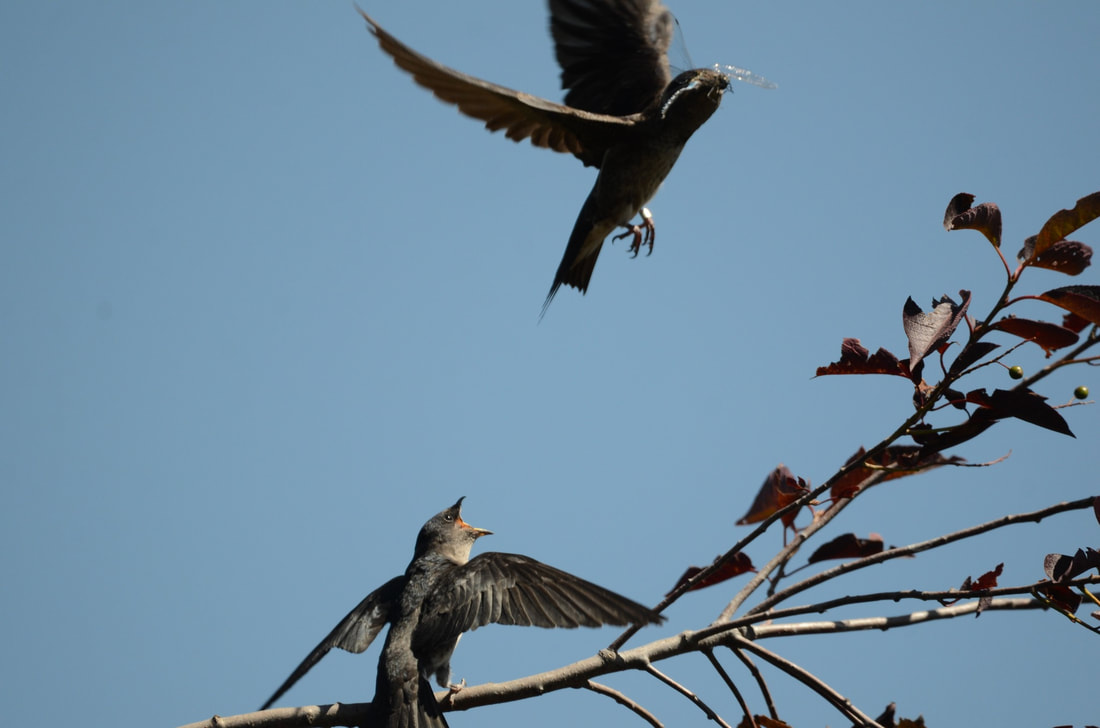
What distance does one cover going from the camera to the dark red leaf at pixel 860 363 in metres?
2.65

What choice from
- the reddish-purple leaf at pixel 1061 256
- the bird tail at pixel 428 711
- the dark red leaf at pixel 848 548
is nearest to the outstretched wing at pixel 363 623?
the bird tail at pixel 428 711

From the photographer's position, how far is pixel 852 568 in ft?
9.05

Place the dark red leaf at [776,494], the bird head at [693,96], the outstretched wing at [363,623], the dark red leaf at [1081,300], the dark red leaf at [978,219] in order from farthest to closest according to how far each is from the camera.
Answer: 1. the bird head at [693,96]
2. the outstretched wing at [363,623]
3. the dark red leaf at [776,494]
4. the dark red leaf at [978,219]
5. the dark red leaf at [1081,300]

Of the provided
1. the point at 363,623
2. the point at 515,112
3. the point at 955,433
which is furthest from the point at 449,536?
the point at 955,433

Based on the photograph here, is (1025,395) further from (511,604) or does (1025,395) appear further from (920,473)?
(511,604)

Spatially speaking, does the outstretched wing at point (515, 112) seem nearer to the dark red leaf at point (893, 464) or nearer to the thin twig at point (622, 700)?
the dark red leaf at point (893, 464)

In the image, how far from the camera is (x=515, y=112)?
4.41 meters

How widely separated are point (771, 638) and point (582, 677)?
579 millimetres

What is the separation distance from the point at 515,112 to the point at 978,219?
7.98 feet

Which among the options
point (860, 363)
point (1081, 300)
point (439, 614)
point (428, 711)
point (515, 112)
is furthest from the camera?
point (515, 112)

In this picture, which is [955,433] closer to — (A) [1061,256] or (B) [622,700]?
(A) [1061,256]

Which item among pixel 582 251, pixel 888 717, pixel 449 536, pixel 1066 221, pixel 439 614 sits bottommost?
pixel 888 717

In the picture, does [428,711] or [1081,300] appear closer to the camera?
[1081,300]

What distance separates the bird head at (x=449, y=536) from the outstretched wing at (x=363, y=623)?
0.58m
